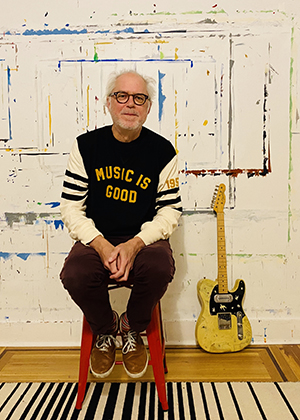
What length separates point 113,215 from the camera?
175cm

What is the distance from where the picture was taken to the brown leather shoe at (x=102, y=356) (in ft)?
5.28

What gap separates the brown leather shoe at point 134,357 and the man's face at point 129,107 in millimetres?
936

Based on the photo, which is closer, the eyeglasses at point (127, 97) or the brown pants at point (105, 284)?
the brown pants at point (105, 284)

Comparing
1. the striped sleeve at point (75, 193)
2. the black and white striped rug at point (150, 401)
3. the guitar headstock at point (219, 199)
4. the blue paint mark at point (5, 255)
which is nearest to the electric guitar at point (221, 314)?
the guitar headstock at point (219, 199)

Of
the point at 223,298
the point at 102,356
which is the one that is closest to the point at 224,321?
the point at 223,298

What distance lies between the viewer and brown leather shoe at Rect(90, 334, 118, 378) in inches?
63.4

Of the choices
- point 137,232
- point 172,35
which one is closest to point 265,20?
point 172,35

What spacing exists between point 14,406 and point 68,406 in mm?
219

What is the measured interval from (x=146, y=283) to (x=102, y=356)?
1.41 ft

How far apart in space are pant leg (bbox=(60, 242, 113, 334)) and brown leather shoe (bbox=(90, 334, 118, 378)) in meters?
0.14

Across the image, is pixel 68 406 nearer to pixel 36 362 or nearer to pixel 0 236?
pixel 36 362

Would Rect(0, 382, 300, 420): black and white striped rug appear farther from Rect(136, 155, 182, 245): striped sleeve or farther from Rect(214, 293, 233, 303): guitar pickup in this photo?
Rect(136, 155, 182, 245): striped sleeve

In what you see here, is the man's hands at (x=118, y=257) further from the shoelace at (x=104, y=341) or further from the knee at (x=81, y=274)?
the shoelace at (x=104, y=341)

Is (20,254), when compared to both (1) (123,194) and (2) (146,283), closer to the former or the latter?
(1) (123,194)
